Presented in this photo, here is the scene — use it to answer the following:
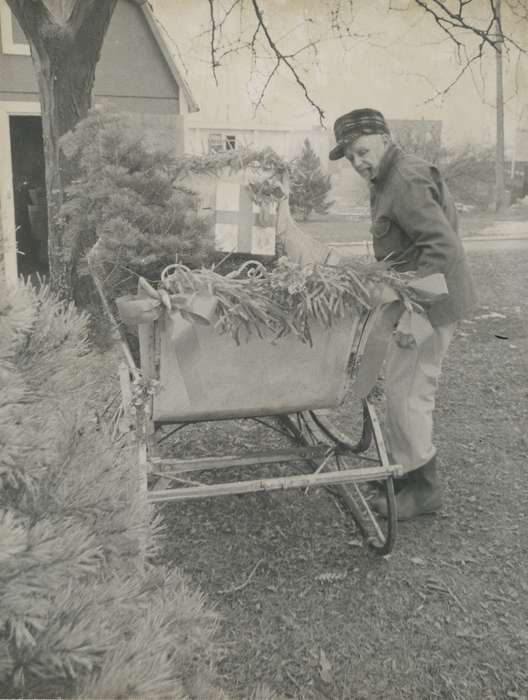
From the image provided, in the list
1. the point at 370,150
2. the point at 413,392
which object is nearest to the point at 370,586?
the point at 413,392

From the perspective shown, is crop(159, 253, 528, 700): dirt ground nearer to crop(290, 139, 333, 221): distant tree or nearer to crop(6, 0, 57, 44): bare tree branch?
crop(290, 139, 333, 221): distant tree

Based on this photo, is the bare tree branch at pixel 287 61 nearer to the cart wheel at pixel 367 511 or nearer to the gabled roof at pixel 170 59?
the gabled roof at pixel 170 59

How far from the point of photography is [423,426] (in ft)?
9.22

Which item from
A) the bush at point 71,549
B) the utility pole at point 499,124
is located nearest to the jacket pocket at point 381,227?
the bush at point 71,549

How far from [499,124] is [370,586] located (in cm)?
431

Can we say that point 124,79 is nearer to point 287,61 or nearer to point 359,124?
point 287,61

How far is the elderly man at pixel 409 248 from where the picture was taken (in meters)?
2.63

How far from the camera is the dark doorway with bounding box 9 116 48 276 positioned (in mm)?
9375

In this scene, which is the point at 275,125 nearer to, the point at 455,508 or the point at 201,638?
the point at 455,508

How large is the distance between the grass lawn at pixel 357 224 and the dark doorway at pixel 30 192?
13.0ft

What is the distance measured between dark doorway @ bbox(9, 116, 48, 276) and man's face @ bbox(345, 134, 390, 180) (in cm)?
713

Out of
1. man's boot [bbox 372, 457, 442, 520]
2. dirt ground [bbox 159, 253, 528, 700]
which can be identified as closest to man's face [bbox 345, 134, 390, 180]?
man's boot [bbox 372, 457, 442, 520]

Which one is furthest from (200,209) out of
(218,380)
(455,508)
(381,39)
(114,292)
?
(381,39)

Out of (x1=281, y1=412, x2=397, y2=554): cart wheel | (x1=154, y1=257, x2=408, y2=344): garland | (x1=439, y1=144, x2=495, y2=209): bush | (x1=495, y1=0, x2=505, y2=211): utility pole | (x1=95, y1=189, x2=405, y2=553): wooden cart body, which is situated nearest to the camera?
(x1=154, y1=257, x2=408, y2=344): garland
